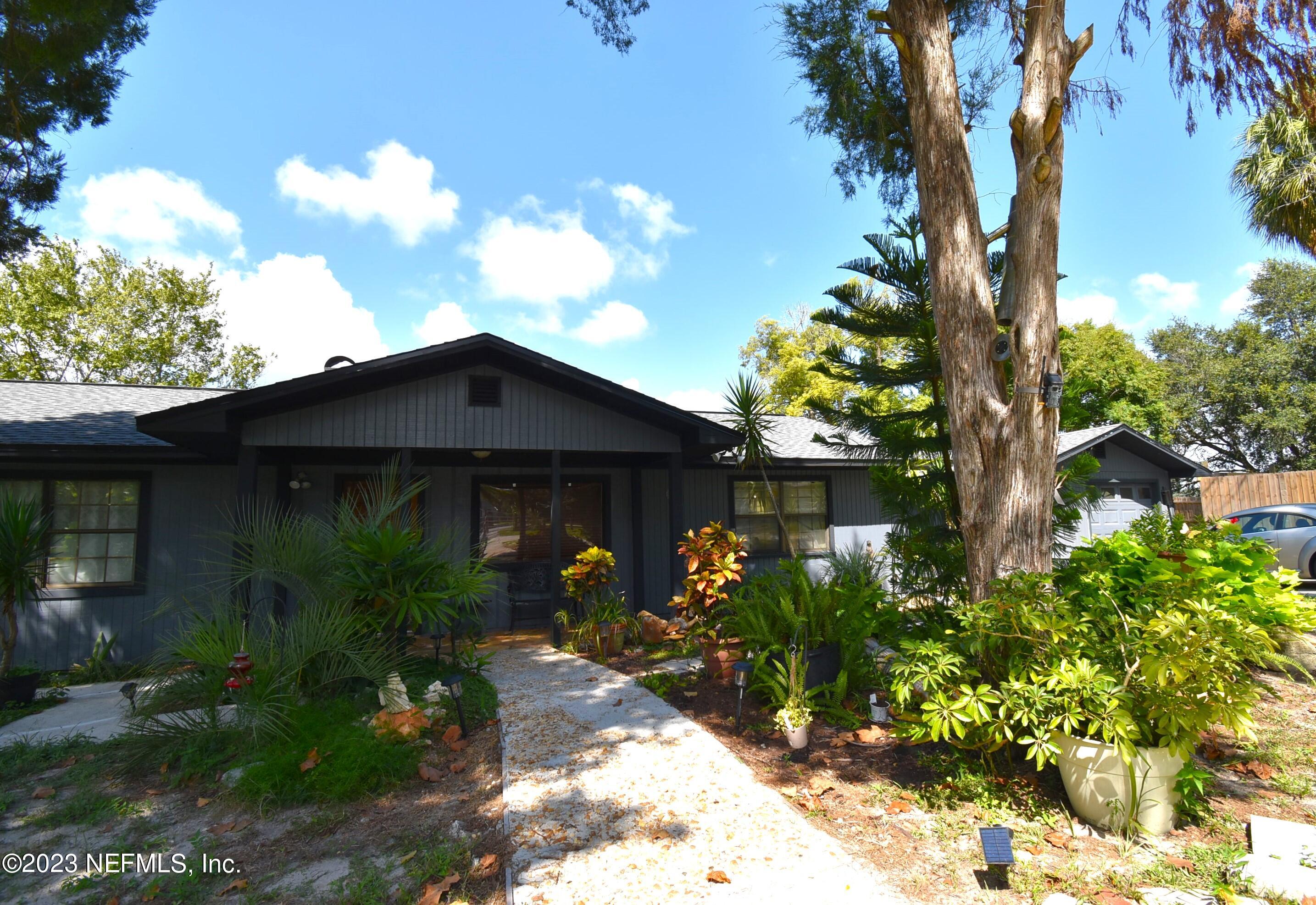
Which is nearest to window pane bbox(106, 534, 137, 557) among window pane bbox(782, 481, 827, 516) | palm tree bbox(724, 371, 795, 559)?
palm tree bbox(724, 371, 795, 559)

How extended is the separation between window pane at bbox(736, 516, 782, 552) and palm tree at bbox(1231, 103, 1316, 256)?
372 inches

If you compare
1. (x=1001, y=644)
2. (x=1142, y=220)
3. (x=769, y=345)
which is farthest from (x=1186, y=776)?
(x=769, y=345)

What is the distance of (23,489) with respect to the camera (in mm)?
7191

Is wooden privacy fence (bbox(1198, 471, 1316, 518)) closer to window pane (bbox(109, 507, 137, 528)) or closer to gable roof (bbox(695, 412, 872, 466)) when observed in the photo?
gable roof (bbox(695, 412, 872, 466))

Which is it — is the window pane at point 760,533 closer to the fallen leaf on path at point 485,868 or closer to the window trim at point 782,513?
the window trim at point 782,513

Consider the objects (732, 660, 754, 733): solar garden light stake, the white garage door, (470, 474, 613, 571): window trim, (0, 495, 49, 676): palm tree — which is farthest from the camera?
the white garage door

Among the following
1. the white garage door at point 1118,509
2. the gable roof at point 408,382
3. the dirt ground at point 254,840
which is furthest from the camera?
the white garage door at point 1118,509

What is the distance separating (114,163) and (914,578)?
1010 centimetres

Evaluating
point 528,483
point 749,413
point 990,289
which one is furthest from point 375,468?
point 990,289

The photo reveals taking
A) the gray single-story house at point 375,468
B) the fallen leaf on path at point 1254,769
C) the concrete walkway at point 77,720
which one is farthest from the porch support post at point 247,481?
A: the fallen leaf on path at point 1254,769

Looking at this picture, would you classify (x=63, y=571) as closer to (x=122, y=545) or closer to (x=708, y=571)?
(x=122, y=545)

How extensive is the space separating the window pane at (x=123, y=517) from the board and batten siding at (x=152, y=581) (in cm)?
18

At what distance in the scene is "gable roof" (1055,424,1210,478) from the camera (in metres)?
12.4

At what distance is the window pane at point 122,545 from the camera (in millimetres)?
7434
